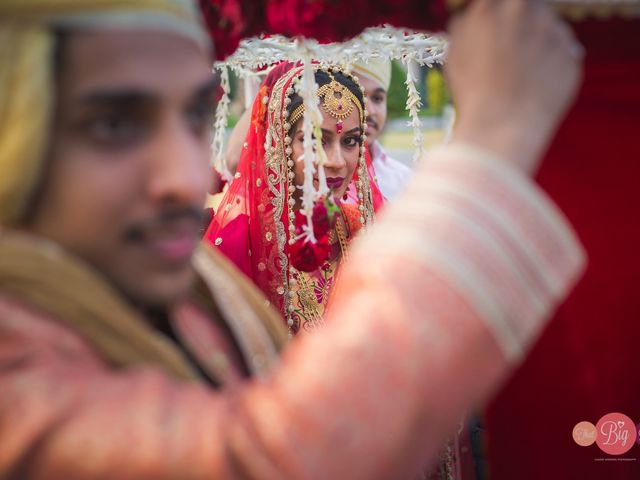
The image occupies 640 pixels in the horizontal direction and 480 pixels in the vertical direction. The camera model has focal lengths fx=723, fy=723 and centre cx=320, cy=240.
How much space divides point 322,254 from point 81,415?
7.85 feet

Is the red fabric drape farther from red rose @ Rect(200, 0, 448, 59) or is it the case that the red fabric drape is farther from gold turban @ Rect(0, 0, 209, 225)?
gold turban @ Rect(0, 0, 209, 225)

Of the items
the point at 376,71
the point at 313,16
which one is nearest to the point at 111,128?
the point at 313,16

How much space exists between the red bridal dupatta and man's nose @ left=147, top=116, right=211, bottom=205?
2205 mm

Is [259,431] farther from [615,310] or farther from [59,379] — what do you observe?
[615,310]

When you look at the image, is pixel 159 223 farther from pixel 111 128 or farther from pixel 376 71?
pixel 376 71

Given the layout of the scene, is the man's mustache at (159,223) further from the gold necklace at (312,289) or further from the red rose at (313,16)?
the gold necklace at (312,289)

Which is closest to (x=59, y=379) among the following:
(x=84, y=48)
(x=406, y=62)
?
(x=84, y=48)

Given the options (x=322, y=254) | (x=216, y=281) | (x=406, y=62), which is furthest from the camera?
(x=322, y=254)

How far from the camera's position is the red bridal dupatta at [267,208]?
3.02 metres

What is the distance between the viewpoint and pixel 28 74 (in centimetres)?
69

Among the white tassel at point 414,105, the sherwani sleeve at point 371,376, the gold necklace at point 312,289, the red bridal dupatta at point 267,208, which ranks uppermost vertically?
the sherwani sleeve at point 371,376

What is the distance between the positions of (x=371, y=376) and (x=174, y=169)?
0.28 m

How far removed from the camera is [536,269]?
2.19 ft

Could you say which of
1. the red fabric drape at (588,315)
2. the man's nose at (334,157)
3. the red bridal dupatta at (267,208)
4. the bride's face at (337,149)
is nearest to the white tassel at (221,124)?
the red bridal dupatta at (267,208)
